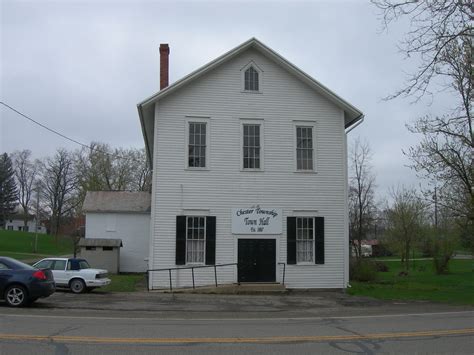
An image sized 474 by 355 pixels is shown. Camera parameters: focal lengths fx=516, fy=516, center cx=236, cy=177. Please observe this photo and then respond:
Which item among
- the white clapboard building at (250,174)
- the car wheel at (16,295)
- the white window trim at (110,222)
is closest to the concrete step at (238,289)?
the white clapboard building at (250,174)

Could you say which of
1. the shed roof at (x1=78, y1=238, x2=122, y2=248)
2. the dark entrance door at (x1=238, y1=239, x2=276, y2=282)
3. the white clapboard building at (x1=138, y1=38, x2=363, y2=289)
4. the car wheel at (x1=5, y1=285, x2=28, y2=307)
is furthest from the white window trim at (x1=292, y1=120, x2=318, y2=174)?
the shed roof at (x1=78, y1=238, x2=122, y2=248)

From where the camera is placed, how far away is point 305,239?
22.0m

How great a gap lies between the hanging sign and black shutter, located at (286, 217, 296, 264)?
38 cm

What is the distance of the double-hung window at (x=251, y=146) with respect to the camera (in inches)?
867

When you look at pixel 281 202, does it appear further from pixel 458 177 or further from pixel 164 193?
pixel 458 177

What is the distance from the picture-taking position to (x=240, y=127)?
72.3 ft

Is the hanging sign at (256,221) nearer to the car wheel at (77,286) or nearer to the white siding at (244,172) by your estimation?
the white siding at (244,172)

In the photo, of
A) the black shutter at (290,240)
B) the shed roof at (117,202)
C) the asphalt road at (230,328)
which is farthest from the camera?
the shed roof at (117,202)

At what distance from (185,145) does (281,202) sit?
4.70 metres

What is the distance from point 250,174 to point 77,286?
328 inches

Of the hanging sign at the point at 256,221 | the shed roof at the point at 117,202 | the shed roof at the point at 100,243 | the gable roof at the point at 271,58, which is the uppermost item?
the gable roof at the point at 271,58

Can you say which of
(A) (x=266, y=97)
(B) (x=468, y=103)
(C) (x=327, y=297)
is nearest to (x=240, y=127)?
(A) (x=266, y=97)

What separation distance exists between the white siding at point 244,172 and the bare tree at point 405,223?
61.5 feet

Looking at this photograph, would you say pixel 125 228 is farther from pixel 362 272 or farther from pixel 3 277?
pixel 3 277
